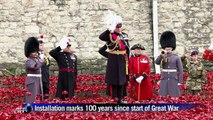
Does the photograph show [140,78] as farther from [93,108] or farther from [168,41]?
[93,108]

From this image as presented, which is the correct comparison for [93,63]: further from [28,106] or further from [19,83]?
[28,106]

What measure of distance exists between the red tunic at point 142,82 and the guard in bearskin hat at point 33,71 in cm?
189

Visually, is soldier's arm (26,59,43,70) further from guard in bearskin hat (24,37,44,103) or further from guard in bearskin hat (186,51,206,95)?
guard in bearskin hat (186,51,206,95)

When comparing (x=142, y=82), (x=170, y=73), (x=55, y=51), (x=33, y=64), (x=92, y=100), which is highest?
(x=55, y=51)

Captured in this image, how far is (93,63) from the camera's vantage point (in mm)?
14711

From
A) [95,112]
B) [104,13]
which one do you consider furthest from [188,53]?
[95,112]

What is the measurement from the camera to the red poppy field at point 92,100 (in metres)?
6.12

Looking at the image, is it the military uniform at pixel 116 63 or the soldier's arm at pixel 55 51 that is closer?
the military uniform at pixel 116 63

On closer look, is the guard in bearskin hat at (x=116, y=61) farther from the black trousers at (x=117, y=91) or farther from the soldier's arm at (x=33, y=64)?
the soldier's arm at (x=33, y=64)

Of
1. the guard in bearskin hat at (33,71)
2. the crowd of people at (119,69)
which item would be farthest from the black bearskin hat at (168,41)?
the guard in bearskin hat at (33,71)

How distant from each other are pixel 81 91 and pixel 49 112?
19.3ft

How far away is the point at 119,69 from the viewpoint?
30.3 ft

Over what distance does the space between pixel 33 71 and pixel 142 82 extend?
87.8 inches

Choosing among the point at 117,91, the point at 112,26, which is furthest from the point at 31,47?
the point at 112,26
